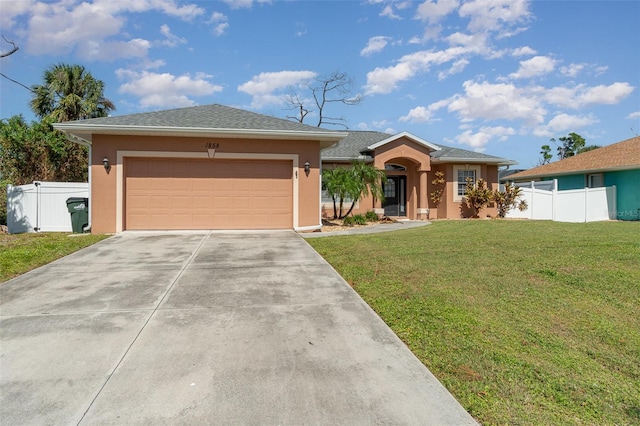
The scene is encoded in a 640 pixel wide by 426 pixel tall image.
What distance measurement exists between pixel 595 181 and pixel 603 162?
113 centimetres

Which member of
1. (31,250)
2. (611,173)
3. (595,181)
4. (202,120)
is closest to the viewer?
(31,250)

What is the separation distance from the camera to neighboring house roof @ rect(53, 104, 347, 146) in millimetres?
10898

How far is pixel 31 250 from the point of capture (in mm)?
8383

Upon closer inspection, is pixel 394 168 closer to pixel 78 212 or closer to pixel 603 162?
pixel 603 162

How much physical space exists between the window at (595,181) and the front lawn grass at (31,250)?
75.7 feet

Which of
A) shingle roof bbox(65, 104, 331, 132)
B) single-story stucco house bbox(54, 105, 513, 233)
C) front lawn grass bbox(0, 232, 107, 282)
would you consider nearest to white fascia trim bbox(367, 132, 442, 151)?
single-story stucco house bbox(54, 105, 513, 233)

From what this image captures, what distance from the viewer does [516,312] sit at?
4348 millimetres

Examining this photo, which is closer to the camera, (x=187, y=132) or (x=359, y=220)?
(x=187, y=132)

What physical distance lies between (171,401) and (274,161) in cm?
1003

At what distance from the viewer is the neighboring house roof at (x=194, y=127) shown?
10.9 meters

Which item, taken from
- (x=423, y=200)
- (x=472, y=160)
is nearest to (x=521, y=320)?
(x=423, y=200)

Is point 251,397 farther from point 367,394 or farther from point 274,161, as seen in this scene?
point 274,161

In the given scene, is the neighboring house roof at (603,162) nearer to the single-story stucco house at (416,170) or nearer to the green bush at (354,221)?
the single-story stucco house at (416,170)

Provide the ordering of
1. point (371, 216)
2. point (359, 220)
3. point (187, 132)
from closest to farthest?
point (187, 132), point (359, 220), point (371, 216)
